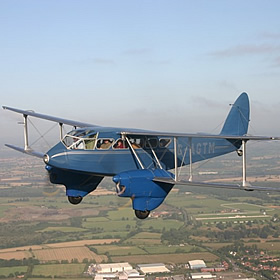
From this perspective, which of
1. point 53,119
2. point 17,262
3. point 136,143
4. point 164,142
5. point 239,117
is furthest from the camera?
point 17,262

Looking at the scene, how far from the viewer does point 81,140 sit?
32.0 metres

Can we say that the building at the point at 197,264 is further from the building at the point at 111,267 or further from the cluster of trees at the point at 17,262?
the cluster of trees at the point at 17,262

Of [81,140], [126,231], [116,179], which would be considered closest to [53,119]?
[81,140]

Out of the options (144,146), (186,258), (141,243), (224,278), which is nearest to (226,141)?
(144,146)

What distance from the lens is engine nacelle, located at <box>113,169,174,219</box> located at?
103ft

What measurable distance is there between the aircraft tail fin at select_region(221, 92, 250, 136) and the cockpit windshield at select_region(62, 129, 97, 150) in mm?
17977

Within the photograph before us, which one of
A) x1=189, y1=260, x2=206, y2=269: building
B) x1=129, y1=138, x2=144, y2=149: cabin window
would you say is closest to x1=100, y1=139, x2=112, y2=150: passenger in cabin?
x1=129, y1=138, x2=144, y2=149: cabin window

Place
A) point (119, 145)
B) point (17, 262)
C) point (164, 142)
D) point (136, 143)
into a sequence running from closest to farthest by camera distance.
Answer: point (119, 145)
point (136, 143)
point (164, 142)
point (17, 262)

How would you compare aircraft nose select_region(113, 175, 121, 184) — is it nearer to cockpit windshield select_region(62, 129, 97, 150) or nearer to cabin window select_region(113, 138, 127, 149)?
cabin window select_region(113, 138, 127, 149)

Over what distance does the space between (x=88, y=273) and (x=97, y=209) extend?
4506 centimetres

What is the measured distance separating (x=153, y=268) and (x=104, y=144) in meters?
68.9

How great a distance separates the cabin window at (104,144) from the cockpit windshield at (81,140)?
31 cm

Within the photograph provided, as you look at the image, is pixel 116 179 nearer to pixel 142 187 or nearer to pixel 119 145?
pixel 142 187

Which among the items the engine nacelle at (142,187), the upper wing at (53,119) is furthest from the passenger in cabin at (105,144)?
the upper wing at (53,119)
